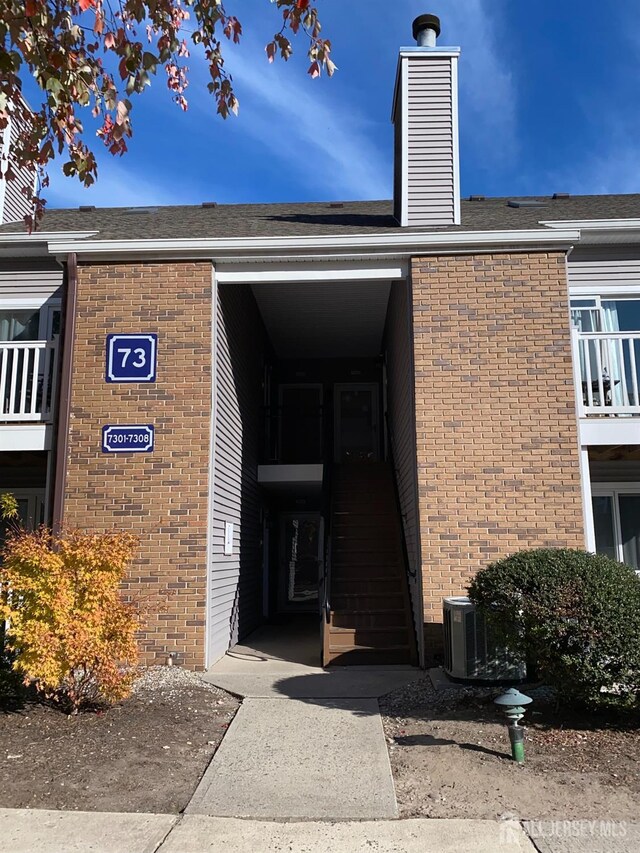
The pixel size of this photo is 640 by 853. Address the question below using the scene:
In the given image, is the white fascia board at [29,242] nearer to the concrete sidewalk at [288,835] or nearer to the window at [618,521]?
the concrete sidewalk at [288,835]

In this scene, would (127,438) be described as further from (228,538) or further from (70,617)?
(70,617)

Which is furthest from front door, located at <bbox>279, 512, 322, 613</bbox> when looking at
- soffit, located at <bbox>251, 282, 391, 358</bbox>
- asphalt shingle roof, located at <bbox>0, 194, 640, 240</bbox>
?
asphalt shingle roof, located at <bbox>0, 194, 640, 240</bbox>

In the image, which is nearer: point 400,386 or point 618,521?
point 618,521

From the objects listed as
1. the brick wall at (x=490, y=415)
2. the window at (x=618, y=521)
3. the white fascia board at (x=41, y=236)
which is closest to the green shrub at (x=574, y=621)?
the brick wall at (x=490, y=415)

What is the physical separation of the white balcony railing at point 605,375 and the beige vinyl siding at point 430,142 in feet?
8.25

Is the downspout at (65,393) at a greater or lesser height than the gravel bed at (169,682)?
greater

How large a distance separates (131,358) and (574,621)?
231 inches

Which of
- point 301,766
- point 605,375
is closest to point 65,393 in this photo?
point 301,766

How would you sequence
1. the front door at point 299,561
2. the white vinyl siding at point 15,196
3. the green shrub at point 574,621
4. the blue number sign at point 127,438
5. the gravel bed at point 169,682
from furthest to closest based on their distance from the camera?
the front door at point 299,561 < the white vinyl siding at point 15,196 < the blue number sign at point 127,438 < the gravel bed at point 169,682 < the green shrub at point 574,621

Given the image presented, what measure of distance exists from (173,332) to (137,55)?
427 cm

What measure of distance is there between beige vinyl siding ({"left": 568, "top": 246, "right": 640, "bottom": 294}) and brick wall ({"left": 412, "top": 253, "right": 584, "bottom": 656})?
171cm

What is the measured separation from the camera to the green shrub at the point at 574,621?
553 cm

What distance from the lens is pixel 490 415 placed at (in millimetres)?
8750

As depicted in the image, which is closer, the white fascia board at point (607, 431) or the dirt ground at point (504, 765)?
the dirt ground at point (504, 765)
